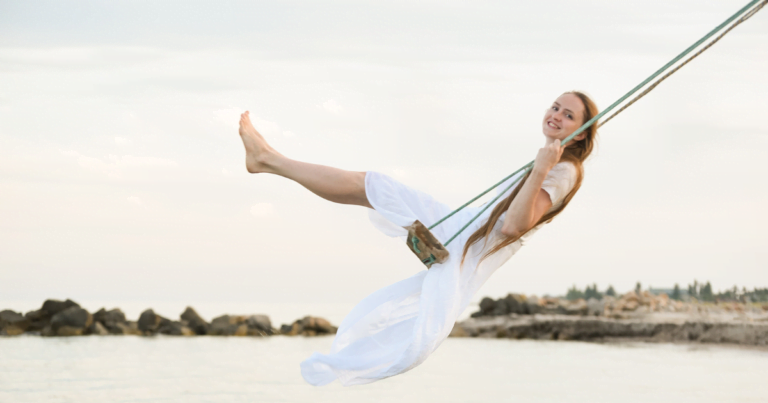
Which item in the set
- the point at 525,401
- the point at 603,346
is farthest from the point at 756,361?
the point at 525,401

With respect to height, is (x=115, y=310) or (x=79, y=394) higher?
(x=115, y=310)

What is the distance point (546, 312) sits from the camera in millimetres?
13953

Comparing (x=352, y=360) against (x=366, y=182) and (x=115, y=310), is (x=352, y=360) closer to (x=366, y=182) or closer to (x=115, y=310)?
(x=366, y=182)

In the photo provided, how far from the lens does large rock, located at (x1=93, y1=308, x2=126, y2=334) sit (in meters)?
12.3

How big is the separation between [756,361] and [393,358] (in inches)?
370

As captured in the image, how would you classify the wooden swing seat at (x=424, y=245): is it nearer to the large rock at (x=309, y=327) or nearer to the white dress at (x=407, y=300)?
the white dress at (x=407, y=300)

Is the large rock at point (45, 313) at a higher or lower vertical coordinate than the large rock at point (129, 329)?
higher

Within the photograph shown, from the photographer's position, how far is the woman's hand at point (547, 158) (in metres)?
2.88

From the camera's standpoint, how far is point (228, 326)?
41.9 feet

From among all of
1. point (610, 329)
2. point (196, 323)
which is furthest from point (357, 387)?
point (610, 329)

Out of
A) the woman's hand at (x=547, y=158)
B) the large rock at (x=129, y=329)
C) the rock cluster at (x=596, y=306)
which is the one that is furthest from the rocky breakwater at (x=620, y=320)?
the woman's hand at (x=547, y=158)

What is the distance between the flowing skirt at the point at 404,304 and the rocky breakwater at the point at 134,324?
989 cm

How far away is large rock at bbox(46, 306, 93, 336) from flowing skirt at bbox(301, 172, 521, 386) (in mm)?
10027

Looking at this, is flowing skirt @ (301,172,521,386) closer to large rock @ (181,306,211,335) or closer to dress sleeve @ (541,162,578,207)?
dress sleeve @ (541,162,578,207)
